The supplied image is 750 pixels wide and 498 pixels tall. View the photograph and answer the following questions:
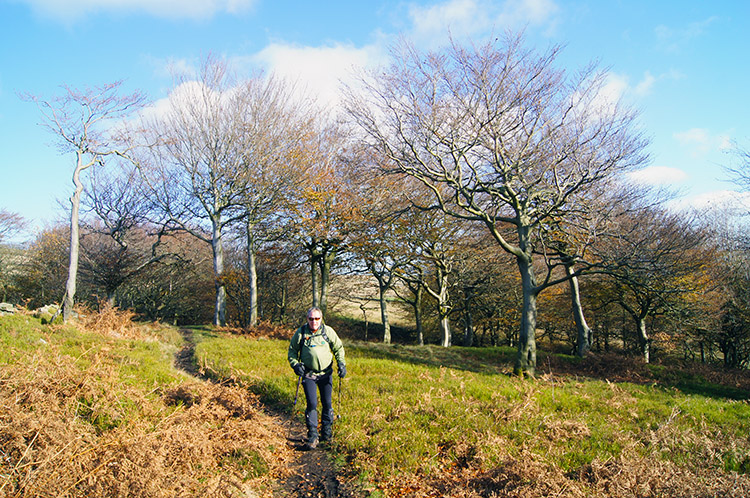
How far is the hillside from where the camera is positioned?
4.10 meters

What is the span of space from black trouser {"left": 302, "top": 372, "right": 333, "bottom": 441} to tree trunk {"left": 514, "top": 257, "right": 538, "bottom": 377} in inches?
313

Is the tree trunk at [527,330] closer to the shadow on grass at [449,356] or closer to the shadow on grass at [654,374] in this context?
Result: the shadow on grass at [449,356]

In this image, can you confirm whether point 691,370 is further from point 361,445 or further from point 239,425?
point 239,425

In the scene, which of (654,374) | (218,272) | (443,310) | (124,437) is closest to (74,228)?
(218,272)

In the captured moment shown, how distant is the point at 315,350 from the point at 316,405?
799 mm

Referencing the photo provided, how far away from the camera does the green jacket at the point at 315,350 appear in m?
6.23

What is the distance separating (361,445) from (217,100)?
1883 centimetres

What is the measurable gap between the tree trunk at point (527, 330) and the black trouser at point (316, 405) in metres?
7.95

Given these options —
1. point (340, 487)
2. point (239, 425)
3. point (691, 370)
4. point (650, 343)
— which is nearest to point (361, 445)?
point (340, 487)

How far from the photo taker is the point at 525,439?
579 centimetres

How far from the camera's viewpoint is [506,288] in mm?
27234

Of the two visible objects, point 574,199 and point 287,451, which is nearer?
point 287,451

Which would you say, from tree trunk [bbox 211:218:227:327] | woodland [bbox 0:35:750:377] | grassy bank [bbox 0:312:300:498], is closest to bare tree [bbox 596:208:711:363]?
woodland [bbox 0:35:750:377]

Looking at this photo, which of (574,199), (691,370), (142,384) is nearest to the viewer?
(142,384)
